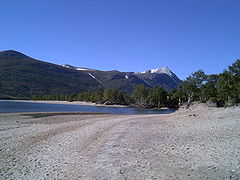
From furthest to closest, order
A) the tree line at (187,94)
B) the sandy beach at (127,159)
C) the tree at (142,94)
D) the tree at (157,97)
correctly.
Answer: the tree at (142,94)
the tree at (157,97)
the tree line at (187,94)
the sandy beach at (127,159)

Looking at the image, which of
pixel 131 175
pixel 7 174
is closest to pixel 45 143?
pixel 7 174

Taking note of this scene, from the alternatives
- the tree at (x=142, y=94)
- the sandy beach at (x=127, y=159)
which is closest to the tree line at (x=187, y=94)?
the tree at (x=142, y=94)

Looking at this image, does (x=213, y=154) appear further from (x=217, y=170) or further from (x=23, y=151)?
(x=23, y=151)

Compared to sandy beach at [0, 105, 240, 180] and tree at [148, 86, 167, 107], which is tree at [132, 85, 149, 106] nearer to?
tree at [148, 86, 167, 107]

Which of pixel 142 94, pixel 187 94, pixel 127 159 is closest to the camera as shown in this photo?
pixel 127 159

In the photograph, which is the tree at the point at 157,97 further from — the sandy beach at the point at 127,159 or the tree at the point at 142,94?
the sandy beach at the point at 127,159

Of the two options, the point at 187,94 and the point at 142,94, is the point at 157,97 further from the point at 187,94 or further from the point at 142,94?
the point at 187,94

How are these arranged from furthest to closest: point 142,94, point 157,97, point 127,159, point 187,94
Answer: point 142,94
point 157,97
point 187,94
point 127,159

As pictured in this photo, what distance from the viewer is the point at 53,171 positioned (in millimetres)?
8289

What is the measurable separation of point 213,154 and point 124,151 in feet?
14.5

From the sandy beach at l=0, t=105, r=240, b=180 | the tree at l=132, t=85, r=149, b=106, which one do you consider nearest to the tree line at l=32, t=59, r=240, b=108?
the tree at l=132, t=85, r=149, b=106

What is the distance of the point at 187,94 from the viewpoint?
250 feet

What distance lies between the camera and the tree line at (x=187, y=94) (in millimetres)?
52906

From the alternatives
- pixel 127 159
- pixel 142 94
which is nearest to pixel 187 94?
pixel 142 94
